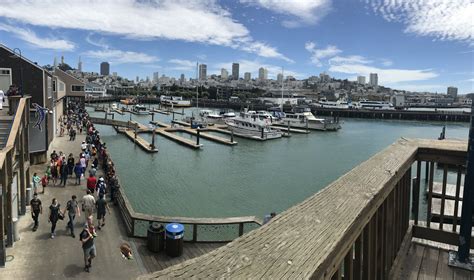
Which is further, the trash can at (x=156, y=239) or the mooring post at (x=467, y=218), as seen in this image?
the trash can at (x=156, y=239)

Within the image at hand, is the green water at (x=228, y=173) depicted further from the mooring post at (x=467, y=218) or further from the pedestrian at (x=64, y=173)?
the mooring post at (x=467, y=218)

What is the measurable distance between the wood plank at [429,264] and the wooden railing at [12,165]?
9313mm

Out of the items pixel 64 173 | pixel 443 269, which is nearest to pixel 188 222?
pixel 443 269

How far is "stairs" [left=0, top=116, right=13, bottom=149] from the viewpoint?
12062mm

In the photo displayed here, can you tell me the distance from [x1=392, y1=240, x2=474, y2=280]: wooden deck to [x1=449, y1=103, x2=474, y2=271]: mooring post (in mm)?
125

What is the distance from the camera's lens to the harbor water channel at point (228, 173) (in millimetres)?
21906

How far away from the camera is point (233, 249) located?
2.85 meters

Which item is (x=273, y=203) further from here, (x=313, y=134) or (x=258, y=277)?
(x=313, y=134)

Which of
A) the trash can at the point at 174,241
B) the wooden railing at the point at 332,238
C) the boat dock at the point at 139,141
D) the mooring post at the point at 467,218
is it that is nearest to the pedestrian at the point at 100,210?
the trash can at the point at 174,241

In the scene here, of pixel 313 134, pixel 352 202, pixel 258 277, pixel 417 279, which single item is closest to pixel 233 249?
pixel 258 277

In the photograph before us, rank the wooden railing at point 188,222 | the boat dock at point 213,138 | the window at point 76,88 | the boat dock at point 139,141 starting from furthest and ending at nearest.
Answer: the window at point 76,88 < the boat dock at point 213,138 < the boat dock at point 139,141 < the wooden railing at point 188,222

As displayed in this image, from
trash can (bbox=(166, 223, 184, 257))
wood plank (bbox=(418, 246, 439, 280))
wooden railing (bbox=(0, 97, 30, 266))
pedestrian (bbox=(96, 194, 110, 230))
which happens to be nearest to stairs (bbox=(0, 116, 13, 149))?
wooden railing (bbox=(0, 97, 30, 266))

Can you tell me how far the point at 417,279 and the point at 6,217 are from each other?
34.4 ft

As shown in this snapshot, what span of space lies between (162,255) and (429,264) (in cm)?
704
